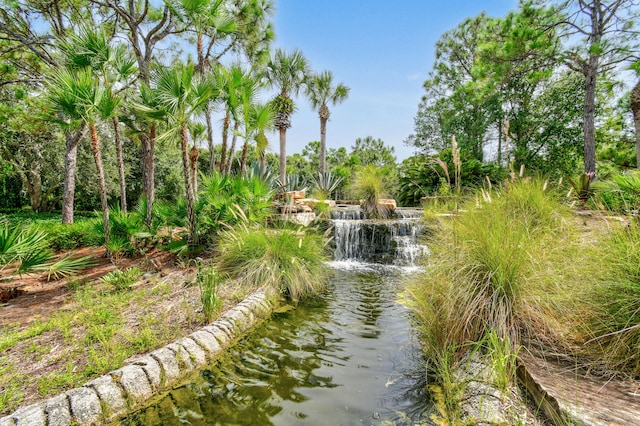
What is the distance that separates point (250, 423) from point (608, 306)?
8.33ft

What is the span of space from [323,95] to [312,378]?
16318 millimetres

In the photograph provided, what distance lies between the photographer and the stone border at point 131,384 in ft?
5.90

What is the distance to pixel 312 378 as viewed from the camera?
2.52 meters

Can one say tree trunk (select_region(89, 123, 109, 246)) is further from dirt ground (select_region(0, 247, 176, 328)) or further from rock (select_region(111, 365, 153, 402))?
rock (select_region(111, 365, 153, 402))

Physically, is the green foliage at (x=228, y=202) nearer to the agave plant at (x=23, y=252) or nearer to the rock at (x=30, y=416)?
the agave plant at (x=23, y=252)

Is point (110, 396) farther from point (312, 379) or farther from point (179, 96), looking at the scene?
point (179, 96)

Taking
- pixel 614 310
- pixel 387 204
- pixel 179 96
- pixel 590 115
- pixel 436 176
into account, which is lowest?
pixel 614 310

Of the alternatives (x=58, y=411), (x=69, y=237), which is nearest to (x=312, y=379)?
(x=58, y=411)

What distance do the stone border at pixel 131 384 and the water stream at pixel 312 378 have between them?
0.12m

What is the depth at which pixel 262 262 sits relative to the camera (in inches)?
178

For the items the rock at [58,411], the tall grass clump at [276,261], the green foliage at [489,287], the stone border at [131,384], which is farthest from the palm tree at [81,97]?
the green foliage at [489,287]

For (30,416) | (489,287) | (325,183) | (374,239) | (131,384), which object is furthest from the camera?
(325,183)

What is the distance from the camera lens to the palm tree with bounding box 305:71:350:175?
16103 mm

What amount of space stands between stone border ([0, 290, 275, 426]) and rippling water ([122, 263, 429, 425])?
0.39 feet
